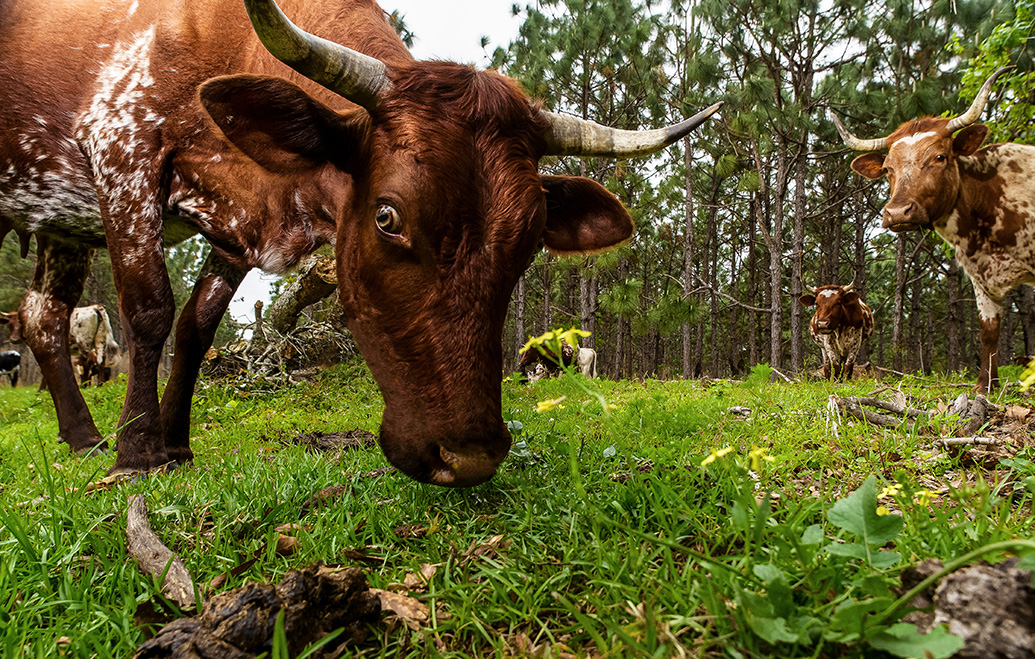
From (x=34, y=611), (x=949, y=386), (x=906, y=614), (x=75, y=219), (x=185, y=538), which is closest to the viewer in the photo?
(x=906, y=614)

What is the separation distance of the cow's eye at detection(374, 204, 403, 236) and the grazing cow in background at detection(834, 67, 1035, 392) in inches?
203

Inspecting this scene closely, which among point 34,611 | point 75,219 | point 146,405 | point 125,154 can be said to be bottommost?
point 34,611

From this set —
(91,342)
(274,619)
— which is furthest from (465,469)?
(91,342)

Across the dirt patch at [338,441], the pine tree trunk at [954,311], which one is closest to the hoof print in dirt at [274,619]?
the dirt patch at [338,441]

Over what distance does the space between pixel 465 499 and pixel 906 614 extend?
4.49 feet

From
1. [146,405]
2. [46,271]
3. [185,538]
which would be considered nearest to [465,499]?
[185,538]

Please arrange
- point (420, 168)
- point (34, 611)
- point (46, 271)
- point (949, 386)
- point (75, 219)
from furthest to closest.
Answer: point (949, 386) → point (46, 271) → point (75, 219) → point (420, 168) → point (34, 611)

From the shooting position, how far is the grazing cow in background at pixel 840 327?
9.49 meters

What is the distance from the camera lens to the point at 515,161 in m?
2.23

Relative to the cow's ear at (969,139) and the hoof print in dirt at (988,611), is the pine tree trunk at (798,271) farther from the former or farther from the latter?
the hoof print in dirt at (988,611)

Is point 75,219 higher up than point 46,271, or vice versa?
point 75,219

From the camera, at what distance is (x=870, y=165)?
643cm

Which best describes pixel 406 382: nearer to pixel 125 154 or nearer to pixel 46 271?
pixel 125 154

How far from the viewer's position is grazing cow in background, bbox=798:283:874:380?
374 inches
